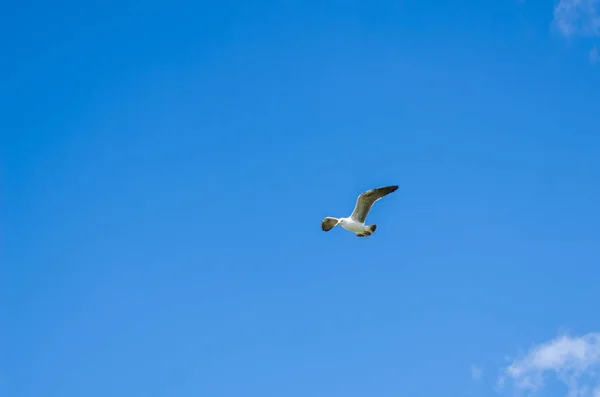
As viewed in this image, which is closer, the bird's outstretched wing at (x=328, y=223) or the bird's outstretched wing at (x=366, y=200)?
the bird's outstretched wing at (x=366, y=200)

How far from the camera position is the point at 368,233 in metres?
25.8

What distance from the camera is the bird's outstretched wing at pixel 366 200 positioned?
25289mm

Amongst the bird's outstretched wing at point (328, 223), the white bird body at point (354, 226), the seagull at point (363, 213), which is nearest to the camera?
the seagull at point (363, 213)

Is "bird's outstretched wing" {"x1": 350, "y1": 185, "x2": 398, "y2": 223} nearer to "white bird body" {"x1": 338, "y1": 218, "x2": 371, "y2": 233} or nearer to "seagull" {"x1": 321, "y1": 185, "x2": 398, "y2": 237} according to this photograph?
"seagull" {"x1": 321, "y1": 185, "x2": 398, "y2": 237}

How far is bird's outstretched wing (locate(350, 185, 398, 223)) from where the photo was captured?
25.3 meters

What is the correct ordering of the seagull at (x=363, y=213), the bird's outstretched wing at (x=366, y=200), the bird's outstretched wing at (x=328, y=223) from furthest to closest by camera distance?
the bird's outstretched wing at (x=328, y=223)
the seagull at (x=363, y=213)
the bird's outstretched wing at (x=366, y=200)

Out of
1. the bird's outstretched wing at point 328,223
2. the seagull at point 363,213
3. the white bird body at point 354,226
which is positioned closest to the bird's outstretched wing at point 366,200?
the seagull at point 363,213

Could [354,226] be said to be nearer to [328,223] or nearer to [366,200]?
[366,200]

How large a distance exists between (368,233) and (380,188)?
1675 mm

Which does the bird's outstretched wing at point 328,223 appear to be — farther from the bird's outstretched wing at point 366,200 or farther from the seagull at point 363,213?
the bird's outstretched wing at point 366,200

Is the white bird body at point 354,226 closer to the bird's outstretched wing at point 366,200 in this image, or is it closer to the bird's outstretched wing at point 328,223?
the bird's outstretched wing at point 366,200

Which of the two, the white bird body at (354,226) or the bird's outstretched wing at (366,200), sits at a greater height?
the bird's outstretched wing at (366,200)

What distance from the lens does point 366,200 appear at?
25.8 metres

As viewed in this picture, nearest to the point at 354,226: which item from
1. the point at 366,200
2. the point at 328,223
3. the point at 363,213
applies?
the point at 363,213
